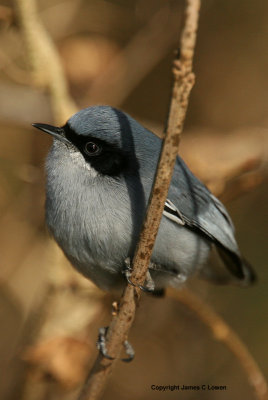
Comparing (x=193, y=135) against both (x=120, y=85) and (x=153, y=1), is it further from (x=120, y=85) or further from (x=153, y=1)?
(x=153, y=1)

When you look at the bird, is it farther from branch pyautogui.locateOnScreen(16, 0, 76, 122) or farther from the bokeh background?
branch pyautogui.locateOnScreen(16, 0, 76, 122)

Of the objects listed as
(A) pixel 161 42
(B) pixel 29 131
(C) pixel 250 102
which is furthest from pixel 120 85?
(C) pixel 250 102

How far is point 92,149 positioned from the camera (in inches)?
120

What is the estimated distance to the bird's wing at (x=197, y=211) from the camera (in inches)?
127

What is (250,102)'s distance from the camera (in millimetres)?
5152

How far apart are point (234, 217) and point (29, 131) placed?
213cm

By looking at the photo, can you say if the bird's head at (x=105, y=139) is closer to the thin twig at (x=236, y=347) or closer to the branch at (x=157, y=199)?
the branch at (x=157, y=199)

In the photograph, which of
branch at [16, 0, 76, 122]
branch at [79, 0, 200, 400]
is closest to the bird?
branch at [79, 0, 200, 400]

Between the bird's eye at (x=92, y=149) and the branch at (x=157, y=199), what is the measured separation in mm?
917

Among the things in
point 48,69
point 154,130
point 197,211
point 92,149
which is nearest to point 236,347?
point 197,211

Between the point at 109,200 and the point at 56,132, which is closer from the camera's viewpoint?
the point at 109,200

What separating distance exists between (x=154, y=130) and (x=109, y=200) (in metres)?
1.79

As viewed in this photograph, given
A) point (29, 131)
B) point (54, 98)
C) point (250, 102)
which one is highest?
point (250, 102)

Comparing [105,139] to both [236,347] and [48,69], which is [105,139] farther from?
[236,347]
